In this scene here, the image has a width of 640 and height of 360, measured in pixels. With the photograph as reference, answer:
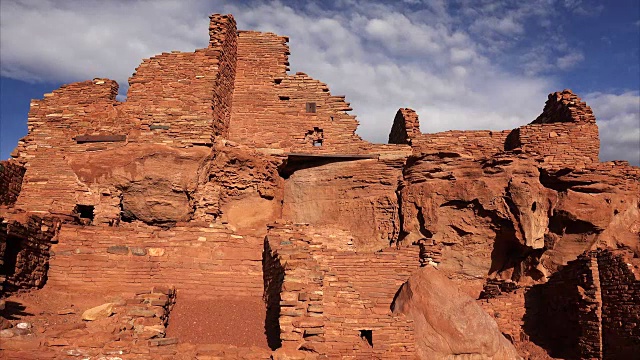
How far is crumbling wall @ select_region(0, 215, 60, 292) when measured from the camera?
360 inches

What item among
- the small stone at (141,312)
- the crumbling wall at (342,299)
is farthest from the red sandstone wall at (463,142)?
the small stone at (141,312)

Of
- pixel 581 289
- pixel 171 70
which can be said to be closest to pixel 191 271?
pixel 171 70

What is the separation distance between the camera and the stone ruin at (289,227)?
914 cm

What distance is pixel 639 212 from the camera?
13711 millimetres

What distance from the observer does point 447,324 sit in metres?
9.74

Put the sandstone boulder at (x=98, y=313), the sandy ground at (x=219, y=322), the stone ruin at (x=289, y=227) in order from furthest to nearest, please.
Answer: the stone ruin at (x=289, y=227) → the sandy ground at (x=219, y=322) → the sandstone boulder at (x=98, y=313)

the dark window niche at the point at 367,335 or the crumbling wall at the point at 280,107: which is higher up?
the crumbling wall at the point at 280,107

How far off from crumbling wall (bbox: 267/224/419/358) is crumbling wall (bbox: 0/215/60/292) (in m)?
4.86

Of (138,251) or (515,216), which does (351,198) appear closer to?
(515,216)

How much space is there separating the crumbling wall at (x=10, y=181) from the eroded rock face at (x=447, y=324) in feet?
32.8

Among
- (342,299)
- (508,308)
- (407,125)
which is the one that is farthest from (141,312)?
(407,125)

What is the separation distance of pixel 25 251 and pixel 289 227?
5704 mm

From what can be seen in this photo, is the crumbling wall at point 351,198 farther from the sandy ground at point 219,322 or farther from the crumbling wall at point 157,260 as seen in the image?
the sandy ground at point 219,322

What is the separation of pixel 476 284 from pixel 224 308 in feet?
24.4
